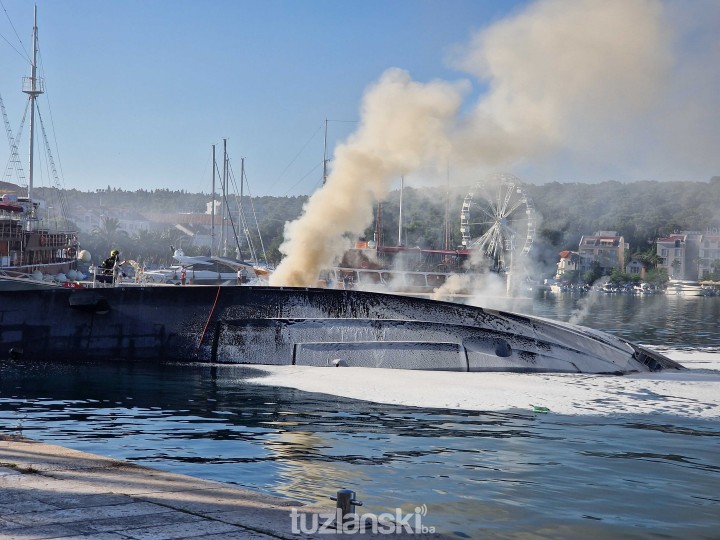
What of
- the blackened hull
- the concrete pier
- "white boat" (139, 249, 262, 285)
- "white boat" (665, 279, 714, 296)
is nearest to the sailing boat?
"white boat" (139, 249, 262, 285)

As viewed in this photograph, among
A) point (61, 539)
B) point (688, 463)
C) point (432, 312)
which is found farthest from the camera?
point (432, 312)

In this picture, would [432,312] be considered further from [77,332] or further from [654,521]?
[654,521]

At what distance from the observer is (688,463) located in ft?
53.8

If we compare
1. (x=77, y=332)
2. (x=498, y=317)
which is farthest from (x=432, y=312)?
(x=77, y=332)

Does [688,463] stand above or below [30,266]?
below

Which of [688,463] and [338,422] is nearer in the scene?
[688,463]

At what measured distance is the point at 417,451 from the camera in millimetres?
16781

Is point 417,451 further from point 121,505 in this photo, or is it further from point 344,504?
point 121,505

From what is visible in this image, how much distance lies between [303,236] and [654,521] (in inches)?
956

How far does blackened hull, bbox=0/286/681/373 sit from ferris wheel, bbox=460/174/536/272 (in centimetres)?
5204

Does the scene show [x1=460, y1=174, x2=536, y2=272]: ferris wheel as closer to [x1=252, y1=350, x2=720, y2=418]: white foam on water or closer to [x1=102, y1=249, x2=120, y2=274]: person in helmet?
[x1=102, y1=249, x2=120, y2=274]: person in helmet

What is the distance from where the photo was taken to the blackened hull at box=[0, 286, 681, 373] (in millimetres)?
27719

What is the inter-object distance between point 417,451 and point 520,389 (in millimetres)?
7779

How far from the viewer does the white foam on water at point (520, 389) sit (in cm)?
2191
